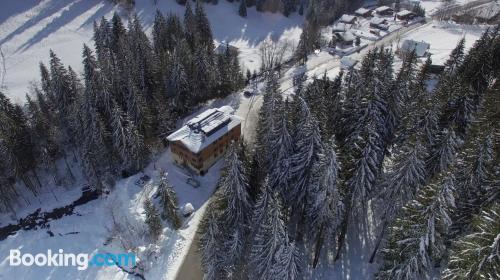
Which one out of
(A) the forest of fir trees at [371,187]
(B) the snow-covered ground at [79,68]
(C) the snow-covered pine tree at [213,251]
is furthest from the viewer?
(B) the snow-covered ground at [79,68]

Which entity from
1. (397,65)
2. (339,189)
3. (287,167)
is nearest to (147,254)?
(287,167)

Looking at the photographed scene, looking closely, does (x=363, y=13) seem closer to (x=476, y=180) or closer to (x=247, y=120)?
(x=247, y=120)

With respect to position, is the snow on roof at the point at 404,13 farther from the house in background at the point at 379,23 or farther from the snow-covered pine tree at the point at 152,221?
the snow-covered pine tree at the point at 152,221

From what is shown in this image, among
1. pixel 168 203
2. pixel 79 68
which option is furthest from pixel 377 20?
pixel 168 203

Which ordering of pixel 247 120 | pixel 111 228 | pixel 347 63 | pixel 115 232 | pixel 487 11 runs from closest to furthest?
1. pixel 115 232
2. pixel 111 228
3. pixel 247 120
4. pixel 347 63
5. pixel 487 11

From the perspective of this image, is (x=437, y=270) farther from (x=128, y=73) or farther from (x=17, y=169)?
(x=17, y=169)

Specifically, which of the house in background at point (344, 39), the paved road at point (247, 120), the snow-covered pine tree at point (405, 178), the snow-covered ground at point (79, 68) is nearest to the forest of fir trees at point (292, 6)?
the snow-covered ground at point (79, 68)
